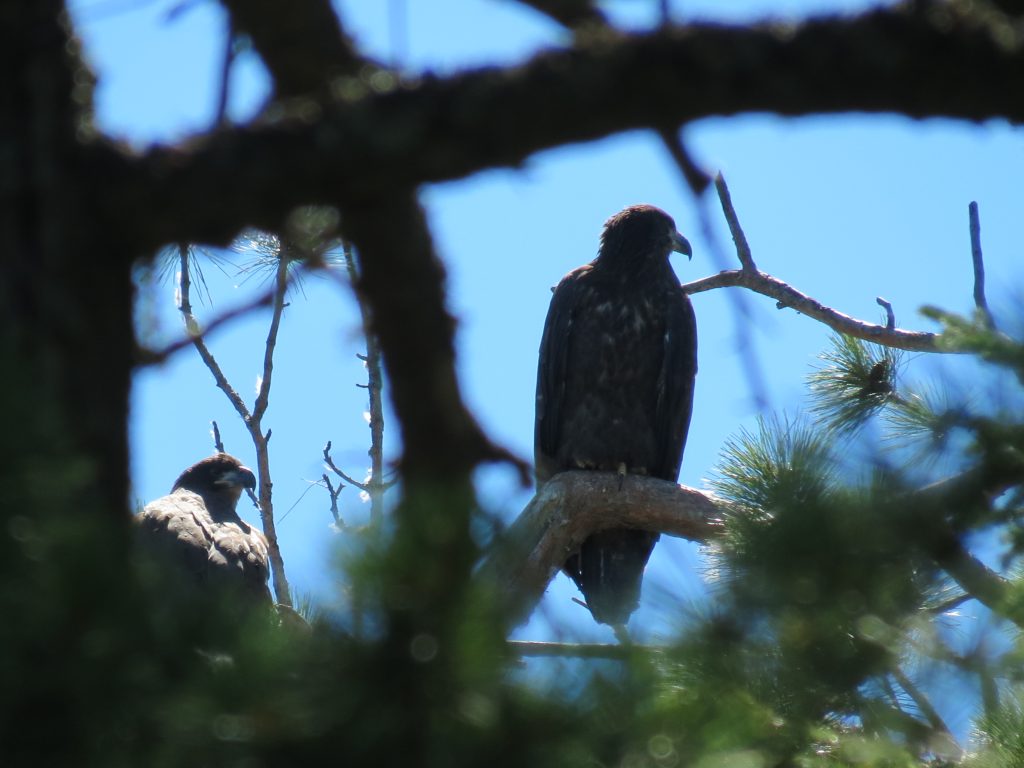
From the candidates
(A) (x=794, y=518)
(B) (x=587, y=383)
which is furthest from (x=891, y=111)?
(B) (x=587, y=383)

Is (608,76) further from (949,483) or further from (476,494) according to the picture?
(949,483)

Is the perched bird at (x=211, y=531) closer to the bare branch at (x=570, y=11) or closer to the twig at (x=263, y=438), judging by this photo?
the twig at (x=263, y=438)

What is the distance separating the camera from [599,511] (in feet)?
19.0

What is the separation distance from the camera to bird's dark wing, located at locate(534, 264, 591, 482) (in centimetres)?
733

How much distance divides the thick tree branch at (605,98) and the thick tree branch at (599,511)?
3.82 m

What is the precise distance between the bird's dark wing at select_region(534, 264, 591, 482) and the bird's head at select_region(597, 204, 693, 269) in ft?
0.68

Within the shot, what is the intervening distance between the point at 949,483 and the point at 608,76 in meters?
0.93

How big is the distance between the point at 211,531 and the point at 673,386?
2983 millimetres

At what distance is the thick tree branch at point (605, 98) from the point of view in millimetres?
1484

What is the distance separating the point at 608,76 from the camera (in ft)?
4.90

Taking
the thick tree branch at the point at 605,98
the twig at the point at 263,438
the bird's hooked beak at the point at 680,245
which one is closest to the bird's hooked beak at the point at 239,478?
the twig at the point at 263,438

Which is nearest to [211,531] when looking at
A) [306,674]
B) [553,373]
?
[553,373]

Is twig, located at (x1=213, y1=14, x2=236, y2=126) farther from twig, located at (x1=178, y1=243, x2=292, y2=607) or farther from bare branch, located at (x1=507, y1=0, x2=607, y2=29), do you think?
twig, located at (x1=178, y1=243, x2=292, y2=607)

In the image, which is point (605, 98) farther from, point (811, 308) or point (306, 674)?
point (811, 308)
